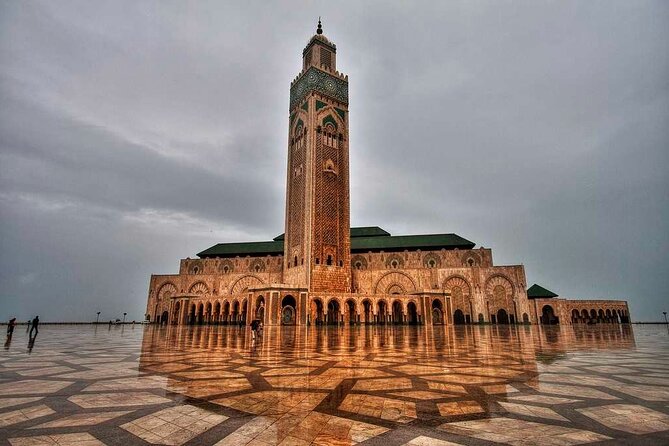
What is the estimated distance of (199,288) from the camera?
1793 inches

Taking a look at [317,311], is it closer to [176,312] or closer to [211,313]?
[211,313]

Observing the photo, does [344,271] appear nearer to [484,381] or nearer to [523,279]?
[523,279]

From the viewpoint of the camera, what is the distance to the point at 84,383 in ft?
14.3

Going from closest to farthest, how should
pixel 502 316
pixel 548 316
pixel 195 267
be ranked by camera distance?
pixel 502 316, pixel 548 316, pixel 195 267

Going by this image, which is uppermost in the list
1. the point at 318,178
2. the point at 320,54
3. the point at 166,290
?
the point at 320,54

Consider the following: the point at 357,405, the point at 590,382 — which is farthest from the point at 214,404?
the point at 590,382

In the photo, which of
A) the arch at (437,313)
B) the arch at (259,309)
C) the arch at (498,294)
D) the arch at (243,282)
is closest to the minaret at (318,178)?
the arch at (259,309)

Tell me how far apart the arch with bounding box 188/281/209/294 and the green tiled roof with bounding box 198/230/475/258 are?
4764 millimetres

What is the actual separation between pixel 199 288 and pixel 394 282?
25.5 m

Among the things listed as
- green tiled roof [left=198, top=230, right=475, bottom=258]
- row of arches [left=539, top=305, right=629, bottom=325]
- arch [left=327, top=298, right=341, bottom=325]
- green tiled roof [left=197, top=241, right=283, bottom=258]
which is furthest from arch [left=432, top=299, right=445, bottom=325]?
green tiled roof [left=197, top=241, right=283, bottom=258]

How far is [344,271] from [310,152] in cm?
1303

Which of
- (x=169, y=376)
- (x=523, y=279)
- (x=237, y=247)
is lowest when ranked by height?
(x=169, y=376)

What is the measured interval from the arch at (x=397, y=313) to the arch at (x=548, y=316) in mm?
16351

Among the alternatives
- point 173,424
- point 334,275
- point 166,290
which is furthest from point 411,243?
point 173,424
